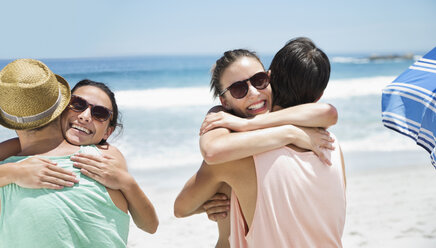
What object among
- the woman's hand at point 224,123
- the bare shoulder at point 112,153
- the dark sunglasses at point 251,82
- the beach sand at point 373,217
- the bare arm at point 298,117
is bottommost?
the beach sand at point 373,217

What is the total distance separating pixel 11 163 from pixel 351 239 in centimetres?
369

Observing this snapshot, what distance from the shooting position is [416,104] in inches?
94.8

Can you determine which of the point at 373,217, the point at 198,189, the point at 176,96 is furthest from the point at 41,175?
the point at 176,96

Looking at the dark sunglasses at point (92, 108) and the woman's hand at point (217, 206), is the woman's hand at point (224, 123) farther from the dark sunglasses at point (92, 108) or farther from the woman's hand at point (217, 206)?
the dark sunglasses at point (92, 108)

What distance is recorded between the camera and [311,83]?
1896 millimetres

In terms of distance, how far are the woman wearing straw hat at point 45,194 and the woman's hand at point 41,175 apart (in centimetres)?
4

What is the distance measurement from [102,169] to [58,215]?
0.27m

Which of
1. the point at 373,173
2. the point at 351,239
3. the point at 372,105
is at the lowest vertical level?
the point at 372,105

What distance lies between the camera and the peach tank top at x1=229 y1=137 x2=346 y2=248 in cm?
174

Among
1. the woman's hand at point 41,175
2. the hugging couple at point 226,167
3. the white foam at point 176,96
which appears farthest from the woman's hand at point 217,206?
the white foam at point 176,96

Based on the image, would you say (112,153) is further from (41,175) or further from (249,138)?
(249,138)

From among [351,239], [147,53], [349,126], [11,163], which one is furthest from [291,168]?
[147,53]

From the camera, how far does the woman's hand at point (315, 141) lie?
1831 millimetres

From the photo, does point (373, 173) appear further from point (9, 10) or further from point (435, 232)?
point (9, 10)
